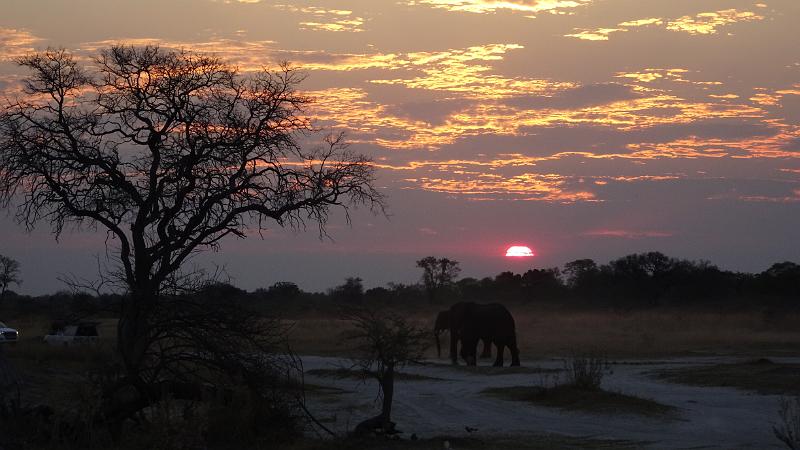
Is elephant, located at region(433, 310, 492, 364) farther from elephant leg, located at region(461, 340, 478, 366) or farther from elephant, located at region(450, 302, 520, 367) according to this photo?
elephant leg, located at region(461, 340, 478, 366)

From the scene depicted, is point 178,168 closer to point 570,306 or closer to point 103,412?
point 103,412

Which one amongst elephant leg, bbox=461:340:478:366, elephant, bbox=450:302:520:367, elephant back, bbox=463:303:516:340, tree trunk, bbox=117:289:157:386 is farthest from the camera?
elephant back, bbox=463:303:516:340

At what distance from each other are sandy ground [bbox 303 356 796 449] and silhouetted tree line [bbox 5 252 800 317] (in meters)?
49.2

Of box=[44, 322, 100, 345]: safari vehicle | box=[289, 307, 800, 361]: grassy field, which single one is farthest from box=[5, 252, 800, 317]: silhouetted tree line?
box=[44, 322, 100, 345]: safari vehicle

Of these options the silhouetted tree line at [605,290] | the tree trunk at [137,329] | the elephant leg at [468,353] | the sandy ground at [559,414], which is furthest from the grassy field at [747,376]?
the silhouetted tree line at [605,290]

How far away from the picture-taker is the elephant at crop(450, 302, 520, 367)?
40656 millimetres

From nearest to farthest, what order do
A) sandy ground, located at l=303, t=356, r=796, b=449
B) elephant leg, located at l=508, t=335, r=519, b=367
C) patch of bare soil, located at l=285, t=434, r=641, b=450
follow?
patch of bare soil, located at l=285, t=434, r=641, b=450 → sandy ground, located at l=303, t=356, r=796, b=449 → elephant leg, located at l=508, t=335, r=519, b=367

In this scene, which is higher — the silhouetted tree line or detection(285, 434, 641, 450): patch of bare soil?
the silhouetted tree line

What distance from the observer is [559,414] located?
73.8ft

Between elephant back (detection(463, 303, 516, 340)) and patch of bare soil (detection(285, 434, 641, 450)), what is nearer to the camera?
patch of bare soil (detection(285, 434, 641, 450))

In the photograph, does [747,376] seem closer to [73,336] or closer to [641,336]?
[641,336]

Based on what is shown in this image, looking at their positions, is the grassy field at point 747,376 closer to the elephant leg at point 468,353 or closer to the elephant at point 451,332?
the elephant leg at point 468,353

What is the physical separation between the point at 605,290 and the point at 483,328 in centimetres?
6294

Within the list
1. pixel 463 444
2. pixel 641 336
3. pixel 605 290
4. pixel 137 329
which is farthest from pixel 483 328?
pixel 605 290
